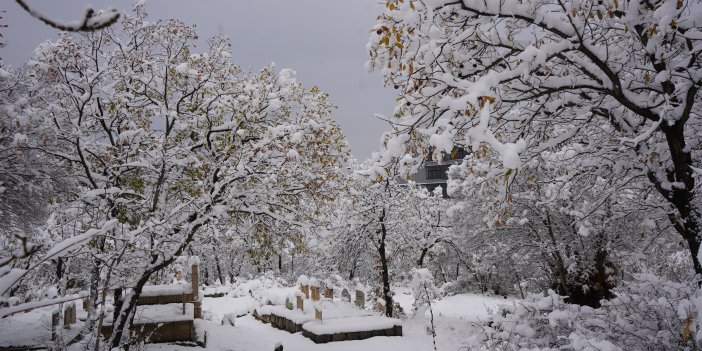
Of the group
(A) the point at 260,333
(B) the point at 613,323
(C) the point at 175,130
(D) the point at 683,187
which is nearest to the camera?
(B) the point at 613,323

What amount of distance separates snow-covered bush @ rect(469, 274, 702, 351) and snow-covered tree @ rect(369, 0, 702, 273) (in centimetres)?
68

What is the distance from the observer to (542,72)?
5363 millimetres

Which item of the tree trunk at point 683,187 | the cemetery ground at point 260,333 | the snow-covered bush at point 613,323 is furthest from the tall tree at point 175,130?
the tree trunk at point 683,187

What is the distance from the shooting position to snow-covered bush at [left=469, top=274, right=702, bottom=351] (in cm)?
410

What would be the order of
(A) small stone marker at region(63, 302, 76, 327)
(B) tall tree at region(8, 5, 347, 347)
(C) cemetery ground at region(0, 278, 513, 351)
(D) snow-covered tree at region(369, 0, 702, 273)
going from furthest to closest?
(A) small stone marker at region(63, 302, 76, 327), (C) cemetery ground at region(0, 278, 513, 351), (B) tall tree at region(8, 5, 347, 347), (D) snow-covered tree at region(369, 0, 702, 273)

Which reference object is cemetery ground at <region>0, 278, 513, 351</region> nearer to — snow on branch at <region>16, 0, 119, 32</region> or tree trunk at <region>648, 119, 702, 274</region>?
tree trunk at <region>648, 119, 702, 274</region>

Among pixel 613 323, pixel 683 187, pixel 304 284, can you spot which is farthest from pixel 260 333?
pixel 683 187

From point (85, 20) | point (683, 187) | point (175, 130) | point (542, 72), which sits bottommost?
point (683, 187)

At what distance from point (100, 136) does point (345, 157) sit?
18.0 feet

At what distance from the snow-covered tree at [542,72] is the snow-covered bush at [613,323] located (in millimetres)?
682

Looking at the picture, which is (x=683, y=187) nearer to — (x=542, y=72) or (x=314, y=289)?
(x=542, y=72)

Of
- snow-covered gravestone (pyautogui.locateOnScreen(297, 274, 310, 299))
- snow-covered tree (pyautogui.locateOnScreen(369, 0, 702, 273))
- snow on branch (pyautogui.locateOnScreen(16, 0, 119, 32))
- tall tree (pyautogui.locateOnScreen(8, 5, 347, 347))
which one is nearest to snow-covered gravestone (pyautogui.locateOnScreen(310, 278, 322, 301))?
snow-covered gravestone (pyautogui.locateOnScreen(297, 274, 310, 299))

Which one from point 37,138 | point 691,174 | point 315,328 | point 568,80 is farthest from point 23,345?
point 691,174

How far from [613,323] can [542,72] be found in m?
3.08
